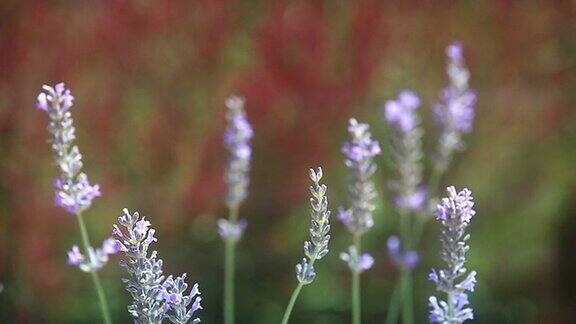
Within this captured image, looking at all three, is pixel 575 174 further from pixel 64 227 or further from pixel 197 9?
pixel 64 227

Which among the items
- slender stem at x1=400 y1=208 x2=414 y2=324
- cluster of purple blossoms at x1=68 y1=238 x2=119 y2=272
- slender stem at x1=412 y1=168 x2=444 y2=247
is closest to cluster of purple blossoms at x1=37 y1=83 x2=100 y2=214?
cluster of purple blossoms at x1=68 y1=238 x2=119 y2=272

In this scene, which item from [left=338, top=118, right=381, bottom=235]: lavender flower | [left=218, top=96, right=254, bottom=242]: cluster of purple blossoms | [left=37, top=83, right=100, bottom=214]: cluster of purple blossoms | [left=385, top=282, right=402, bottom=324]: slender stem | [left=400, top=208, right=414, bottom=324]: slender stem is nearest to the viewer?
[left=37, top=83, right=100, bottom=214]: cluster of purple blossoms

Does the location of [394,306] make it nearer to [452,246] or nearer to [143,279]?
[452,246]

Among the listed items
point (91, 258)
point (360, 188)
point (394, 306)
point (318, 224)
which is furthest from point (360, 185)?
point (394, 306)

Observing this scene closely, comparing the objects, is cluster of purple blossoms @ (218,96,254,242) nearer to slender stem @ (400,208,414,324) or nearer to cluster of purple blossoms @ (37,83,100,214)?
cluster of purple blossoms @ (37,83,100,214)

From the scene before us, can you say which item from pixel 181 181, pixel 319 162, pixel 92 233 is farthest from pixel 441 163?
pixel 92 233

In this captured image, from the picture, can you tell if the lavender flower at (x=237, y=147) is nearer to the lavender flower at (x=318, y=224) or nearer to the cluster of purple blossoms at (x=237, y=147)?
the cluster of purple blossoms at (x=237, y=147)

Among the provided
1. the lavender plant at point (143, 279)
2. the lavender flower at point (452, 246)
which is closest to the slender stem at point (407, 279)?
the lavender flower at point (452, 246)
